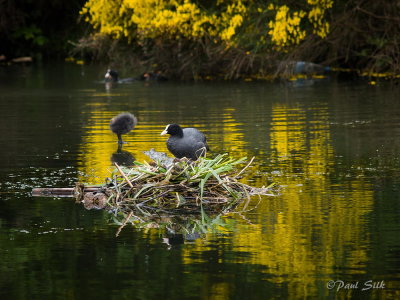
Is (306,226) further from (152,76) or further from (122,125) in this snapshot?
(152,76)

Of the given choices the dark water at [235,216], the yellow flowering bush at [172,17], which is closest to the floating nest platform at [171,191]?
the dark water at [235,216]

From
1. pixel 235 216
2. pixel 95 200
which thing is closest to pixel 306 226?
pixel 235 216

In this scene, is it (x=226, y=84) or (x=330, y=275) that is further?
(x=226, y=84)

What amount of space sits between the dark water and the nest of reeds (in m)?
0.36

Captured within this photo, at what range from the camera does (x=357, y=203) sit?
38.1 ft

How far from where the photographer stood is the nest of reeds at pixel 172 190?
38.2ft

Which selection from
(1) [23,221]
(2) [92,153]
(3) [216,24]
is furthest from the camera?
(3) [216,24]

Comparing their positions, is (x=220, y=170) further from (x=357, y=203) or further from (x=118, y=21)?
(x=118, y=21)

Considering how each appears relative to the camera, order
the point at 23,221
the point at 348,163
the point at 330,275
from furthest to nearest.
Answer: the point at 348,163
the point at 23,221
the point at 330,275

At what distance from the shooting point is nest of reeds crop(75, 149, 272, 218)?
11.6m

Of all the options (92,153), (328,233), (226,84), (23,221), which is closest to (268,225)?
(328,233)

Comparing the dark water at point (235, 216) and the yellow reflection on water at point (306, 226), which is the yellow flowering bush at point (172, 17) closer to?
the dark water at point (235, 216)

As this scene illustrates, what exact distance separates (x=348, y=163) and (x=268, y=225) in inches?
184

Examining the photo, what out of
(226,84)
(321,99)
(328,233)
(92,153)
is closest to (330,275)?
(328,233)
